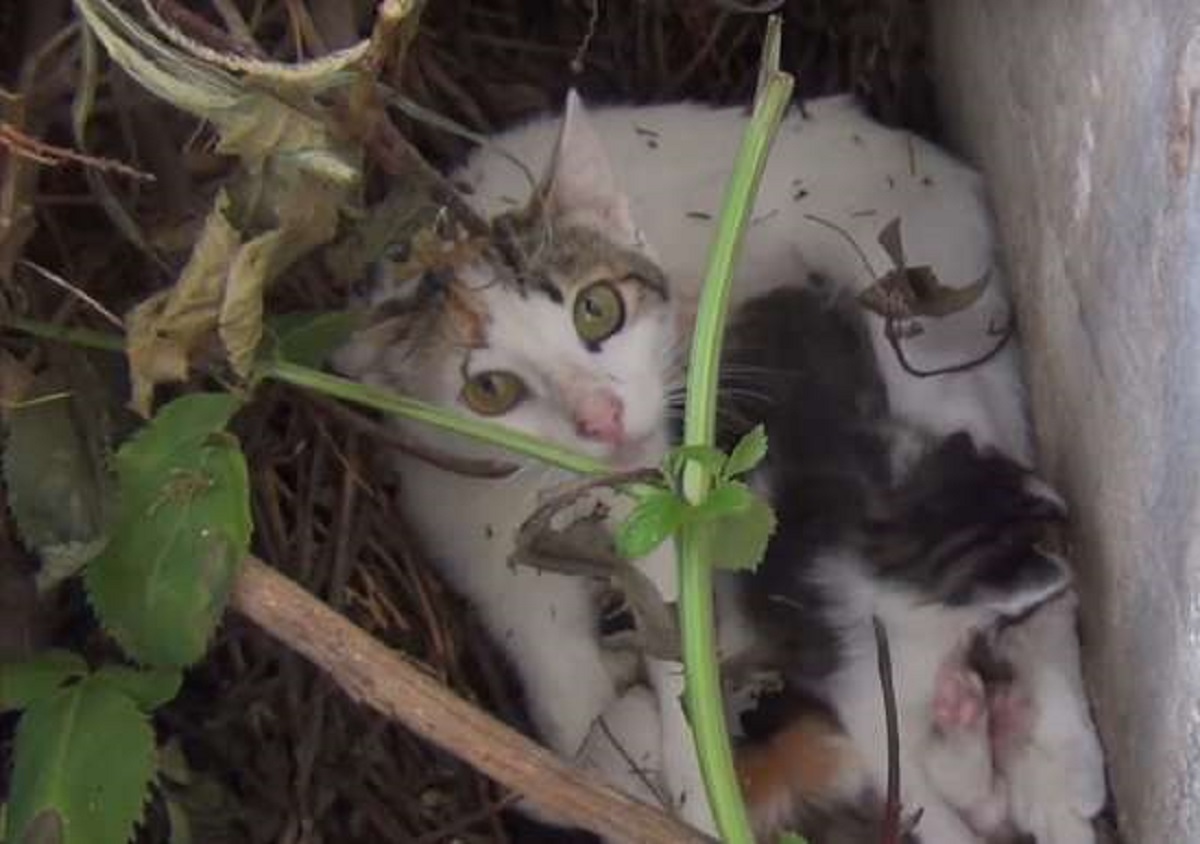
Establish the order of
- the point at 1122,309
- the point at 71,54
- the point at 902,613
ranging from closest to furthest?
the point at 1122,309, the point at 71,54, the point at 902,613

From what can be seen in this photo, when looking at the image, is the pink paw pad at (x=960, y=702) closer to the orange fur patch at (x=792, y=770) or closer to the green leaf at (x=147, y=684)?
the orange fur patch at (x=792, y=770)

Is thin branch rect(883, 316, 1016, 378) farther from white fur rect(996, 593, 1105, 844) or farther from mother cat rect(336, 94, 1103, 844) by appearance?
white fur rect(996, 593, 1105, 844)

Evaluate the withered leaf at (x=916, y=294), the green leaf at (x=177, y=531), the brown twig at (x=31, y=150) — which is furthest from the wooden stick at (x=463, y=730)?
the withered leaf at (x=916, y=294)

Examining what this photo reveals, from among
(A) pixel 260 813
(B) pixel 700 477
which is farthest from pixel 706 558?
(A) pixel 260 813

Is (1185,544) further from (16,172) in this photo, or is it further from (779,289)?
(16,172)

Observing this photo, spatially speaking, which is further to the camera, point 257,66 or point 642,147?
point 642,147

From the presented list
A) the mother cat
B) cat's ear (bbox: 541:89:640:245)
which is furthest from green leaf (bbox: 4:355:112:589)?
cat's ear (bbox: 541:89:640:245)
